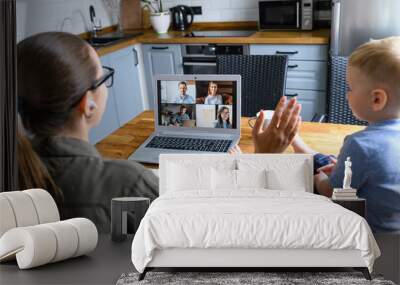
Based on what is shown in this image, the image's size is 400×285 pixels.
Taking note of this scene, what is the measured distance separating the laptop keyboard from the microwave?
67cm

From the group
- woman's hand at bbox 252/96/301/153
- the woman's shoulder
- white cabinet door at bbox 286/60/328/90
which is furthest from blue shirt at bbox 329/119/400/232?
the woman's shoulder

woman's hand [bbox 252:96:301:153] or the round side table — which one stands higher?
woman's hand [bbox 252:96:301:153]

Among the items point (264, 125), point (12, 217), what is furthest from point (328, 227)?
point (12, 217)

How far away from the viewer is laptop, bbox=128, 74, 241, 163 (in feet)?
7.20

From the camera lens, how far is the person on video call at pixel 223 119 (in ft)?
7.20

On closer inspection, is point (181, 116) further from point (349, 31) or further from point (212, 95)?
point (349, 31)

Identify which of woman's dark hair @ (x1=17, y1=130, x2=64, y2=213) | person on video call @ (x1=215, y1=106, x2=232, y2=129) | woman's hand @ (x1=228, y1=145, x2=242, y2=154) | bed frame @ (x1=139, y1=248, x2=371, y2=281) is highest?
person on video call @ (x1=215, y1=106, x2=232, y2=129)

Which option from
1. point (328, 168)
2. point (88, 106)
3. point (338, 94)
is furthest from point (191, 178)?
point (338, 94)

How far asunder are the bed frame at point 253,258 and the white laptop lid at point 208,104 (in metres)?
0.60

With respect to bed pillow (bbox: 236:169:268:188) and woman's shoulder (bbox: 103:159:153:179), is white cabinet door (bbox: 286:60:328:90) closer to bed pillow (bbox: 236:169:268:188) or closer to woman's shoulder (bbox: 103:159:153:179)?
bed pillow (bbox: 236:169:268:188)

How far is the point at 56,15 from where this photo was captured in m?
2.36

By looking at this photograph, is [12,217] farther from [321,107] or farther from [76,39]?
[321,107]

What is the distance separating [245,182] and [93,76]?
744 mm

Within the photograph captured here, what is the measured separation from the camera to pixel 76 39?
2.35m
